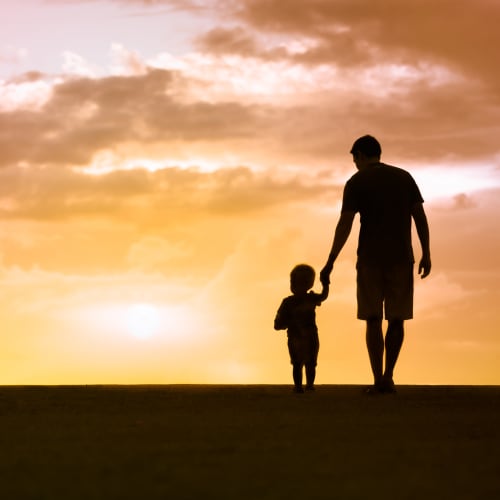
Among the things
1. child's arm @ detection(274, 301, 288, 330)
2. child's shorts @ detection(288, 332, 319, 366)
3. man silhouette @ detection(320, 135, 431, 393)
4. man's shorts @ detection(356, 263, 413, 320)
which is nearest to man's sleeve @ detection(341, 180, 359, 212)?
man silhouette @ detection(320, 135, 431, 393)

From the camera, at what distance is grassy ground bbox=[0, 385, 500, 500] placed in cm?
665

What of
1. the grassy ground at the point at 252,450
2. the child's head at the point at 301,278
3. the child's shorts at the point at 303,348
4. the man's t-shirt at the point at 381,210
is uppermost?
the man's t-shirt at the point at 381,210

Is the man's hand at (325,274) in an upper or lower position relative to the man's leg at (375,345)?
upper

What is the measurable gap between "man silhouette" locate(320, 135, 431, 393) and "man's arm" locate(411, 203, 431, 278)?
29 mm

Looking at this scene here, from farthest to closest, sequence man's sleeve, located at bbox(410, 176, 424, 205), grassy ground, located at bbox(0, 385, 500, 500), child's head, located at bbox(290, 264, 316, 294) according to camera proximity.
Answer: child's head, located at bbox(290, 264, 316, 294)
man's sleeve, located at bbox(410, 176, 424, 205)
grassy ground, located at bbox(0, 385, 500, 500)

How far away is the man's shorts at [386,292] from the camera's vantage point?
14.9 meters

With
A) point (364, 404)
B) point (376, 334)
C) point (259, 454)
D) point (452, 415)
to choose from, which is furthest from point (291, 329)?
point (259, 454)

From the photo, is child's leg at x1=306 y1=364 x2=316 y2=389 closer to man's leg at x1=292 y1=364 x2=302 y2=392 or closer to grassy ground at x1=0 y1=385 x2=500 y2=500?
man's leg at x1=292 y1=364 x2=302 y2=392

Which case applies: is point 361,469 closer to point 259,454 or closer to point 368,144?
point 259,454

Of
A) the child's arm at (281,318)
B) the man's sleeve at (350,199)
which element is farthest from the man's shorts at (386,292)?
the child's arm at (281,318)

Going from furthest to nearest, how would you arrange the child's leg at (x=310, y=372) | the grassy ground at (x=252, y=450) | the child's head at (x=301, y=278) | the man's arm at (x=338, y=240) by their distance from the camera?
the child's leg at (x=310, y=372) → the child's head at (x=301, y=278) → the man's arm at (x=338, y=240) → the grassy ground at (x=252, y=450)

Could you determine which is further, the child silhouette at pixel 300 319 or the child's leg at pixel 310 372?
the child's leg at pixel 310 372

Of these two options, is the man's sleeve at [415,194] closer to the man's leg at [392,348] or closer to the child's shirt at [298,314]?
the man's leg at [392,348]

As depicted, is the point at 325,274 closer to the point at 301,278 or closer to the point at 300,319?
the point at 301,278
